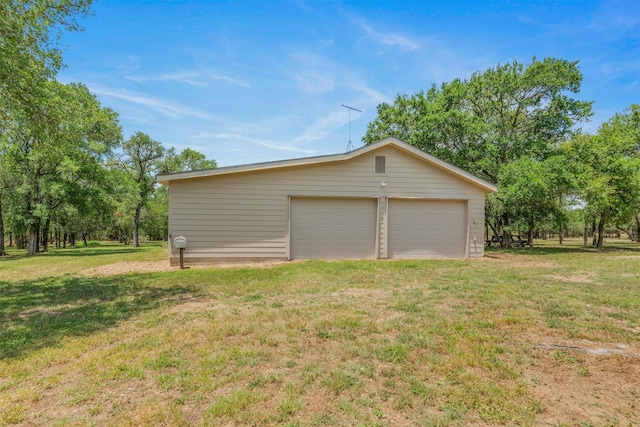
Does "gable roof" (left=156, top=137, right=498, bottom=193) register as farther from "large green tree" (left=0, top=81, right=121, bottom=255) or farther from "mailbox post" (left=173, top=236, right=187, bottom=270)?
"large green tree" (left=0, top=81, right=121, bottom=255)

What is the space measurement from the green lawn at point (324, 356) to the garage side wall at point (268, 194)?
11.1 feet

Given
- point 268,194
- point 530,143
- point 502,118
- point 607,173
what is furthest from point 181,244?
point 607,173

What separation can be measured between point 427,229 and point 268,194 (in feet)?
18.2

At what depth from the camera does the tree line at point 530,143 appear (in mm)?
13586

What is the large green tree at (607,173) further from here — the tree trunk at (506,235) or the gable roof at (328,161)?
the gable roof at (328,161)

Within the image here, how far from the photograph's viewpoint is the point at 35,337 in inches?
141

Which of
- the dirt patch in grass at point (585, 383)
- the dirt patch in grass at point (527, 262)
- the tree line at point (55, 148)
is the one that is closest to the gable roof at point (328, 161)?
the dirt patch in grass at point (527, 262)

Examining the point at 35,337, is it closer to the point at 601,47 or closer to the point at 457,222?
the point at 457,222

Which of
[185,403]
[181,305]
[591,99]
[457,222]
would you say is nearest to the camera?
[185,403]

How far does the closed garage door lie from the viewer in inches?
385

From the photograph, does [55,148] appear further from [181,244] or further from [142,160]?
[142,160]

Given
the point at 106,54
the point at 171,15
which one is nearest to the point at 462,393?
the point at 171,15

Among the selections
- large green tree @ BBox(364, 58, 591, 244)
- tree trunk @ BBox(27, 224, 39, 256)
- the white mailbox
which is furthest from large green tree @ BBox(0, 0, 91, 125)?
large green tree @ BBox(364, 58, 591, 244)

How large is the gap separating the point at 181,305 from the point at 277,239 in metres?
4.86
